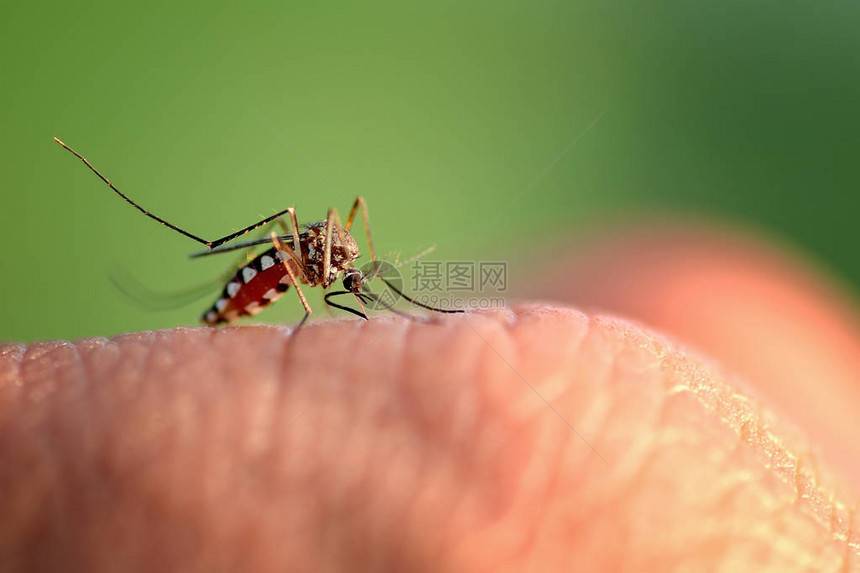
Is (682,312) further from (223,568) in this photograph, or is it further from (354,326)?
(223,568)

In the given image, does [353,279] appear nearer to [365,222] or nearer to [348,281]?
[348,281]

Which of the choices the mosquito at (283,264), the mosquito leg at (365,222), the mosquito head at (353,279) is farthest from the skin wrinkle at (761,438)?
the mosquito leg at (365,222)

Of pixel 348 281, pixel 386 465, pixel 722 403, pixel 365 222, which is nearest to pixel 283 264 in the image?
pixel 348 281

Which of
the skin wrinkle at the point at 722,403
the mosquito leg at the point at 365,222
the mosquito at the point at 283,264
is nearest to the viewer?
the skin wrinkle at the point at 722,403

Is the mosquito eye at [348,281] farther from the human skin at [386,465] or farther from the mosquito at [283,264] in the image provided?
the human skin at [386,465]

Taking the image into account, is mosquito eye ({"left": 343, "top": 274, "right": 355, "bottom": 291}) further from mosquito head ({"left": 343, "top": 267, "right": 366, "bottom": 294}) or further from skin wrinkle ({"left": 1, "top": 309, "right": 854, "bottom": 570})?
skin wrinkle ({"left": 1, "top": 309, "right": 854, "bottom": 570})

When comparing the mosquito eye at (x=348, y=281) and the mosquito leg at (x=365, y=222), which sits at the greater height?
the mosquito leg at (x=365, y=222)
